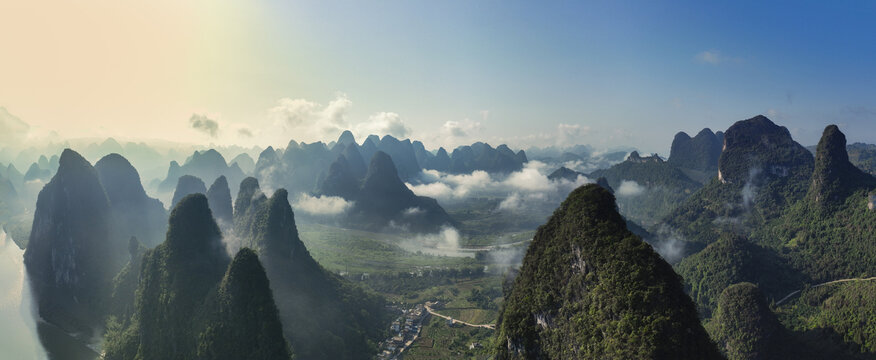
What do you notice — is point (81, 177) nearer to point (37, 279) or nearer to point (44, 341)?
point (37, 279)

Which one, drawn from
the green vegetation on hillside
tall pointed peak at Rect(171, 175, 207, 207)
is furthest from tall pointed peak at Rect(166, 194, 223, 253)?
tall pointed peak at Rect(171, 175, 207, 207)

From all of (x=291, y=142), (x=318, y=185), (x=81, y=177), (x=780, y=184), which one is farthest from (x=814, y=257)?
(x=291, y=142)

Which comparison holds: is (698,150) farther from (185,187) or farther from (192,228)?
(185,187)

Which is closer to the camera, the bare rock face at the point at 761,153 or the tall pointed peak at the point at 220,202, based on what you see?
the tall pointed peak at the point at 220,202

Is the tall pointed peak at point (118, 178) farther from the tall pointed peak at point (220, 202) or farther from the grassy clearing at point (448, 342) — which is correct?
the grassy clearing at point (448, 342)

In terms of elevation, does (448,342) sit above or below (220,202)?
below

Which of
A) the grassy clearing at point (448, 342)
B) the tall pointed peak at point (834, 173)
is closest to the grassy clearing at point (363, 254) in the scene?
the grassy clearing at point (448, 342)

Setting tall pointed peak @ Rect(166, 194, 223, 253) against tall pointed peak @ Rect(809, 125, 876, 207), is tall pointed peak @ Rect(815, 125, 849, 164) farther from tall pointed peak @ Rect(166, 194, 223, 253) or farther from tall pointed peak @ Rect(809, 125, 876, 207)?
tall pointed peak @ Rect(166, 194, 223, 253)

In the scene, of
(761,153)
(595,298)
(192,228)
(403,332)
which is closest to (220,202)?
(192,228)
